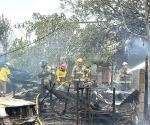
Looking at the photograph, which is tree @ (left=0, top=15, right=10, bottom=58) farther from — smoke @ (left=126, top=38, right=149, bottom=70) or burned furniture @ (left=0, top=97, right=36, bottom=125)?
burned furniture @ (left=0, top=97, right=36, bottom=125)

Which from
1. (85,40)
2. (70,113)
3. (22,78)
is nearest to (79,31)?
(85,40)

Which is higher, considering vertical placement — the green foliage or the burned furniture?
the green foliage

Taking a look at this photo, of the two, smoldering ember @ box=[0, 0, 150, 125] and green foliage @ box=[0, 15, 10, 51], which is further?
green foliage @ box=[0, 15, 10, 51]

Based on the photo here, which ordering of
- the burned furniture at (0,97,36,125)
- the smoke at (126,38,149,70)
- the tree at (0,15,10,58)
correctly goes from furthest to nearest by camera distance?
the tree at (0,15,10,58) < the smoke at (126,38,149,70) < the burned furniture at (0,97,36,125)

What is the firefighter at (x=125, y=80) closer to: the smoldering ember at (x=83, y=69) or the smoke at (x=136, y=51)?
the smoldering ember at (x=83, y=69)

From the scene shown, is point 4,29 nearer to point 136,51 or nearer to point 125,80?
point 136,51

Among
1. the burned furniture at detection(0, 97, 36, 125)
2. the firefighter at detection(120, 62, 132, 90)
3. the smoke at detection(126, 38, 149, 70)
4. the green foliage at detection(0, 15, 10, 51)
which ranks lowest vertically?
the burned furniture at detection(0, 97, 36, 125)

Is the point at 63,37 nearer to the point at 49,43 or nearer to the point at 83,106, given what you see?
the point at 49,43

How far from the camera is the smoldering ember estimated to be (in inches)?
504

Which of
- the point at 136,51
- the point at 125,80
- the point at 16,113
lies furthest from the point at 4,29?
the point at 16,113

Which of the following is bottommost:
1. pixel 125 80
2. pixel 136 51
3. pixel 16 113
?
pixel 16 113

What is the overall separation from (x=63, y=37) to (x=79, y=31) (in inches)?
75.0

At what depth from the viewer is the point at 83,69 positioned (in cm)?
1609

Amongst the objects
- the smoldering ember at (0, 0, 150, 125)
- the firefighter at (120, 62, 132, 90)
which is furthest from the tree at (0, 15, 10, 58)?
the firefighter at (120, 62, 132, 90)
